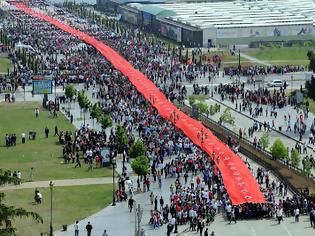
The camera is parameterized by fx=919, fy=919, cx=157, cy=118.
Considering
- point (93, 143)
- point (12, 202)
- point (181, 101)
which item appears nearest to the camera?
point (12, 202)

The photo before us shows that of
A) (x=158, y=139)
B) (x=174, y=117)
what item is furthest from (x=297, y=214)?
(x=174, y=117)

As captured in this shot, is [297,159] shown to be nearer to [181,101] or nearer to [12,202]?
[12,202]

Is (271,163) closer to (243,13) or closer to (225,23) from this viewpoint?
(225,23)

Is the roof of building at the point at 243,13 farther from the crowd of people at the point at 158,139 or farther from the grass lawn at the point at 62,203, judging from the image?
the grass lawn at the point at 62,203

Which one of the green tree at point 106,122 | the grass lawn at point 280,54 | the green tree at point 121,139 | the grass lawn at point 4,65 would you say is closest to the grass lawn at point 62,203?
the green tree at point 121,139

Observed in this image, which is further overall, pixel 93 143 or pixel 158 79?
pixel 158 79

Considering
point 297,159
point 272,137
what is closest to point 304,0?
point 272,137

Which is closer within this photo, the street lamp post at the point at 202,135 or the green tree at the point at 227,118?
the street lamp post at the point at 202,135
